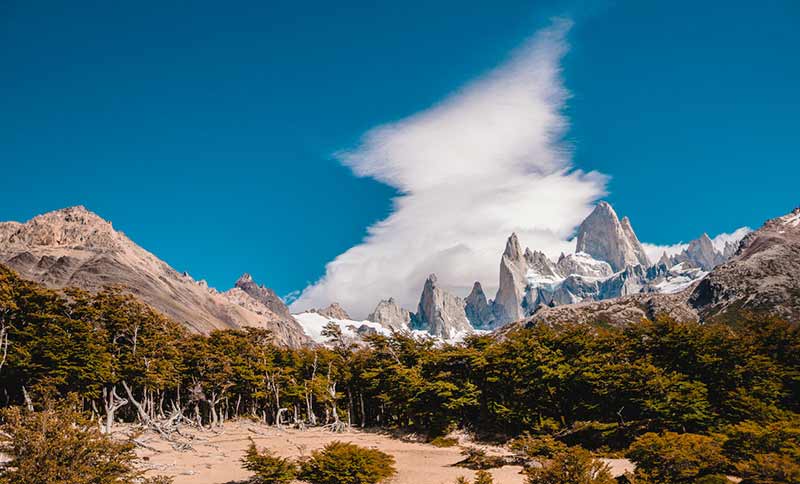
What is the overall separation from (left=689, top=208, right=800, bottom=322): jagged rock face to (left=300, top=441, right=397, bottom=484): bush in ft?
431

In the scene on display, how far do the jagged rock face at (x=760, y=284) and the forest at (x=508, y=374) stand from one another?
107538 millimetres

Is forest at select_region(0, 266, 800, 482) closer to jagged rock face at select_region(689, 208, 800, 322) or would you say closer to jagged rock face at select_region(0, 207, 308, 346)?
jagged rock face at select_region(0, 207, 308, 346)

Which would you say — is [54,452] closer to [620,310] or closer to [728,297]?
[620,310]

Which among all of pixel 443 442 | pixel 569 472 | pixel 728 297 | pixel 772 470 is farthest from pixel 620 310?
pixel 569 472

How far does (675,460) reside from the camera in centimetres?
1764

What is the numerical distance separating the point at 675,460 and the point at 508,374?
21935 mm

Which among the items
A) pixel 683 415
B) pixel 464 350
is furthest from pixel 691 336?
pixel 464 350

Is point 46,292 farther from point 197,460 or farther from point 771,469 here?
point 771,469

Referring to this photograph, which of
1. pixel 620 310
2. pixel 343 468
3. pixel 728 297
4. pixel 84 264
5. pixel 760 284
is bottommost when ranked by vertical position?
pixel 343 468

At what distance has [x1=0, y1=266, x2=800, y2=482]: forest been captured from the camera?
2970 centimetres

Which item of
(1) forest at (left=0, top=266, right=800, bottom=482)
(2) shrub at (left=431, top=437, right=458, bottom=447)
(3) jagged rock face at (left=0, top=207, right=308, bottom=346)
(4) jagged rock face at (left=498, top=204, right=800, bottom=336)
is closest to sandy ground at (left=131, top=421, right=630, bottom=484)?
(2) shrub at (left=431, top=437, right=458, bottom=447)

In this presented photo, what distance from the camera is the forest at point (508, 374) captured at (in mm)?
29703

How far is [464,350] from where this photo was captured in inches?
1710

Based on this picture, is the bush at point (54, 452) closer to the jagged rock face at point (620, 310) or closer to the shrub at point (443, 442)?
the shrub at point (443, 442)
